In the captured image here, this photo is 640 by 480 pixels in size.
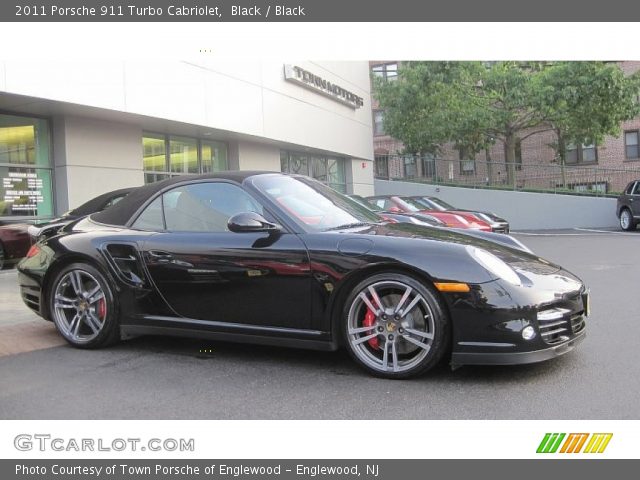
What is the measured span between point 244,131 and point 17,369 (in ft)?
38.6

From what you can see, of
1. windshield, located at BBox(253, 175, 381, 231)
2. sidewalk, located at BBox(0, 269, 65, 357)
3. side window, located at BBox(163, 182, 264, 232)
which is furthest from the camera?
sidewalk, located at BBox(0, 269, 65, 357)

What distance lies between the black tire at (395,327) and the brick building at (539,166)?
21.7m

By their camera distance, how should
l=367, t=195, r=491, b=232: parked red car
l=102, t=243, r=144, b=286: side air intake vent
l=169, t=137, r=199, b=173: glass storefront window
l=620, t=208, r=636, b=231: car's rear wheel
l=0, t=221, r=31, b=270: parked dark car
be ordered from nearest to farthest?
l=102, t=243, r=144, b=286: side air intake vent < l=0, t=221, r=31, b=270: parked dark car < l=367, t=195, r=491, b=232: parked red car < l=169, t=137, r=199, b=173: glass storefront window < l=620, t=208, r=636, b=231: car's rear wheel

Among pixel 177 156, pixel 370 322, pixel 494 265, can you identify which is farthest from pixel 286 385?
pixel 177 156

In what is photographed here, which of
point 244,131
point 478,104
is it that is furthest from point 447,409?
point 478,104

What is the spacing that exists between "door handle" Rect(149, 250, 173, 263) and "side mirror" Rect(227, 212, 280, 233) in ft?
2.04

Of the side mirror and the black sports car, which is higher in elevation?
the side mirror

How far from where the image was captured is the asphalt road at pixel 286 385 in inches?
131

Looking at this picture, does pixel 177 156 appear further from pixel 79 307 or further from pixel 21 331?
pixel 79 307

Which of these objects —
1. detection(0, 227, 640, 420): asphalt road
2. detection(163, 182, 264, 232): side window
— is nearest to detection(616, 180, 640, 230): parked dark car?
detection(0, 227, 640, 420): asphalt road

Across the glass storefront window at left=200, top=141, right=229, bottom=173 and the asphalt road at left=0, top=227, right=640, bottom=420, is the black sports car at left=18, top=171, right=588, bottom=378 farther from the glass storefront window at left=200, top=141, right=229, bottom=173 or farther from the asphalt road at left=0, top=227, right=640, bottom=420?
the glass storefront window at left=200, top=141, right=229, bottom=173

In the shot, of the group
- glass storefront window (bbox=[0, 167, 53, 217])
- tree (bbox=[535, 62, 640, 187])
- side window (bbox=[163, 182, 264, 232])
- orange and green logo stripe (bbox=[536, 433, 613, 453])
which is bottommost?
orange and green logo stripe (bbox=[536, 433, 613, 453])

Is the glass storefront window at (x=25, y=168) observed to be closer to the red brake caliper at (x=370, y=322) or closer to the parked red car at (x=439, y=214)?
the parked red car at (x=439, y=214)

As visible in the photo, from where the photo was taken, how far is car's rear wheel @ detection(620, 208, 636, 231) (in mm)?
18688
